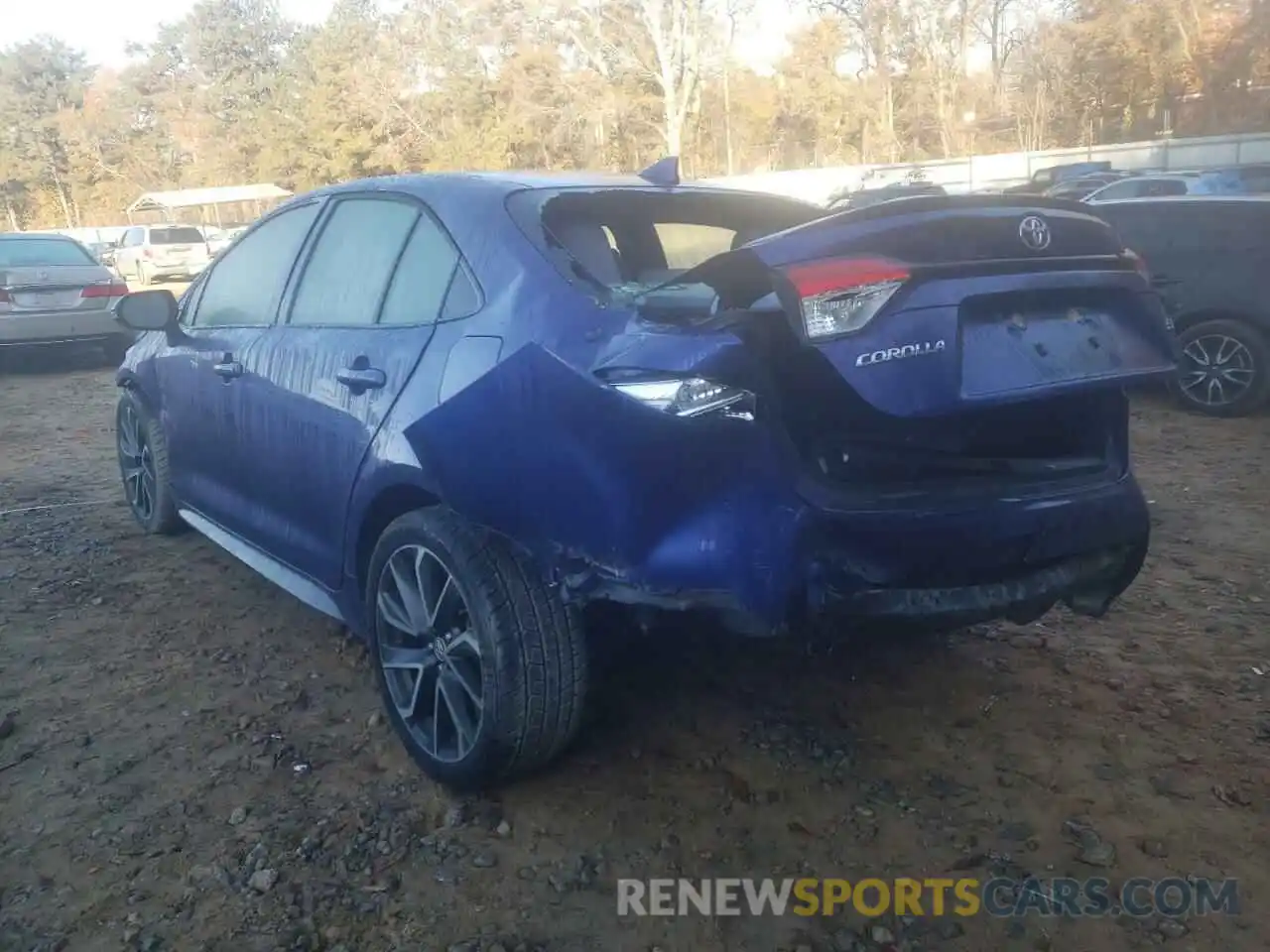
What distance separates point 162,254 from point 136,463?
22720 mm

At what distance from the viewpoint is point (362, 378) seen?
3.11 meters

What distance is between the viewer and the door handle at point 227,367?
12.8 feet

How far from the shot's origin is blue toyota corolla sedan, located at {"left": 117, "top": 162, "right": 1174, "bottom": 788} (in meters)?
2.42

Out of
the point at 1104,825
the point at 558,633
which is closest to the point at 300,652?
the point at 558,633

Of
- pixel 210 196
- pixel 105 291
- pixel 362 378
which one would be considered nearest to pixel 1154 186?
pixel 105 291

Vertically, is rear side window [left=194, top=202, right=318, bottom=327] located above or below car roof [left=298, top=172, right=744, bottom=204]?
below

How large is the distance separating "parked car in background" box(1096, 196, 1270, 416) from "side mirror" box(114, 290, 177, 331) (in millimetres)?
6006

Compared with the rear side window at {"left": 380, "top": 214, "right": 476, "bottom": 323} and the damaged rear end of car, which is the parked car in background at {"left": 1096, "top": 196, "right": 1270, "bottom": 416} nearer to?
the damaged rear end of car

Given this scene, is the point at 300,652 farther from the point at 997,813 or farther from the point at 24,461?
the point at 24,461

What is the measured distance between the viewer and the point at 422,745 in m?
3.01

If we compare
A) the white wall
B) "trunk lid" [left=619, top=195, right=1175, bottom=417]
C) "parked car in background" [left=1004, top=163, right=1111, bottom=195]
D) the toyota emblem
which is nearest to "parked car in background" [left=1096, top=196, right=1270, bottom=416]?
"trunk lid" [left=619, top=195, right=1175, bottom=417]

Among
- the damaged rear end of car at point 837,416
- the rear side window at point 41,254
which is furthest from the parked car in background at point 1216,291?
the rear side window at point 41,254

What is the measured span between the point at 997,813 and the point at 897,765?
0.31 metres

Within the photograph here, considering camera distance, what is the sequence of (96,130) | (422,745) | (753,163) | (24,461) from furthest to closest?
(96,130) < (753,163) < (24,461) < (422,745)
